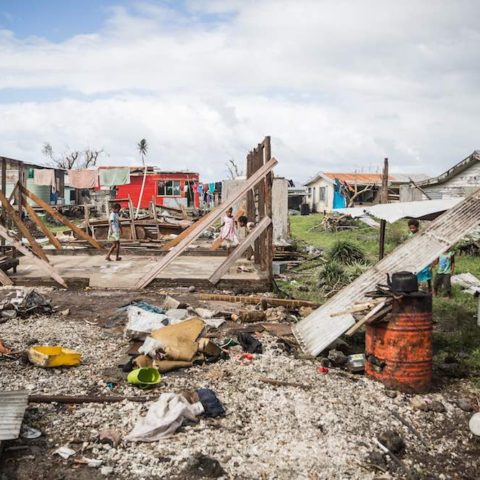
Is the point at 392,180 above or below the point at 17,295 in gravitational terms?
above

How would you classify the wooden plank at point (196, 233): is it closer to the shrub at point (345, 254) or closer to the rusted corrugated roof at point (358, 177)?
the shrub at point (345, 254)

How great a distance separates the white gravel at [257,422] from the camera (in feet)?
11.7

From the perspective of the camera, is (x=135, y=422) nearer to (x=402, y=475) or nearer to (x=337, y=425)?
(x=337, y=425)

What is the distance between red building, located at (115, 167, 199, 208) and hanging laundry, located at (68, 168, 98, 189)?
508 centimetres

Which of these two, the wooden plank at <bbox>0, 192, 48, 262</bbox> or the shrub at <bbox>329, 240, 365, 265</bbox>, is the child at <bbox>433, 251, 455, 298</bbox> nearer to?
the shrub at <bbox>329, 240, 365, 265</bbox>

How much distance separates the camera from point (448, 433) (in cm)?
423

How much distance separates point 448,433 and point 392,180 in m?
40.2

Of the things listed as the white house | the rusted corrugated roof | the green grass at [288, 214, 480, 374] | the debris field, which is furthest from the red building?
the debris field

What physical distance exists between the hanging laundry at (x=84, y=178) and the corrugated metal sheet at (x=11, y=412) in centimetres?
2586

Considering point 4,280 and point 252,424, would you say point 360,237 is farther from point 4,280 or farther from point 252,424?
point 252,424

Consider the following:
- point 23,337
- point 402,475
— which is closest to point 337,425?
point 402,475

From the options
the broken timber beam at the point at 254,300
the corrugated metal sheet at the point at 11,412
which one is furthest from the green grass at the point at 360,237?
the corrugated metal sheet at the point at 11,412

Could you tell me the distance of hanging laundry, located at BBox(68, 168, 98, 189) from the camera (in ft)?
94.1

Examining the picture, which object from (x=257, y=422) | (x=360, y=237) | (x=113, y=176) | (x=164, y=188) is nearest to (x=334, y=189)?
(x=164, y=188)
